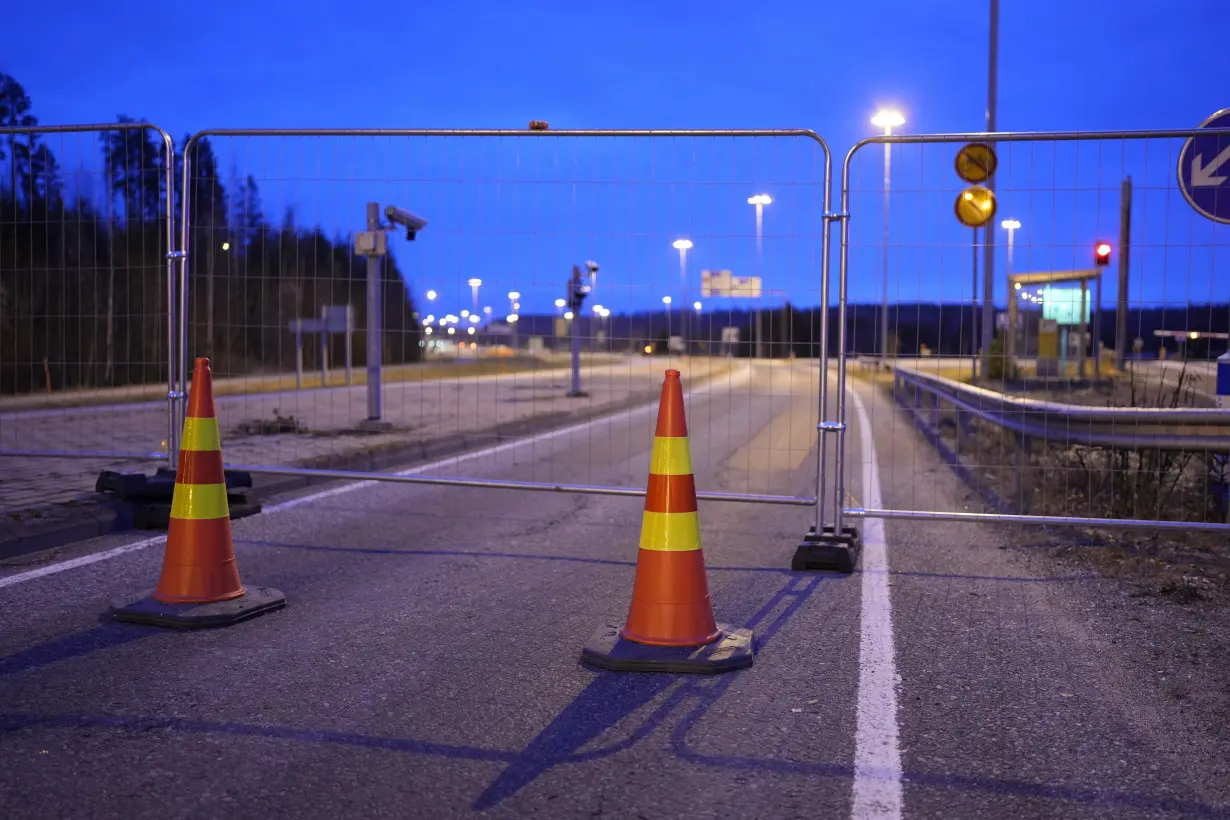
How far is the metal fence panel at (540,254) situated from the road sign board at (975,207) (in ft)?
6.56

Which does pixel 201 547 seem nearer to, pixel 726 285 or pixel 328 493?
pixel 726 285

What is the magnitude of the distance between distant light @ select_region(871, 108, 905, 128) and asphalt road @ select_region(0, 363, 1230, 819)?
18.9 m

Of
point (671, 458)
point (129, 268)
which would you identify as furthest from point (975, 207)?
point (129, 268)

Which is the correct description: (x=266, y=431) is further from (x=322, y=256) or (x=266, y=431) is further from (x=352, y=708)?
(x=352, y=708)

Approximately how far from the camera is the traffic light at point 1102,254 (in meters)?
7.26

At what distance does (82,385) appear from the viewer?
9.47 m

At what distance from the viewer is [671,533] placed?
4.81 metres

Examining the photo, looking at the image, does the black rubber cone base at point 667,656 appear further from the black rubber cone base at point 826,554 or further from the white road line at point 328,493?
the white road line at point 328,493

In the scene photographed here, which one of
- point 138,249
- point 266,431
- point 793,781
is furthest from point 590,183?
point 266,431

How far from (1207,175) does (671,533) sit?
431cm

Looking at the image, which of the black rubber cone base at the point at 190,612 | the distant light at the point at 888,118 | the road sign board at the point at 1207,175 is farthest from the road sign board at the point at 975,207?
the distant light at the point at 888,118

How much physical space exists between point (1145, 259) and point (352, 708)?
18.1ft

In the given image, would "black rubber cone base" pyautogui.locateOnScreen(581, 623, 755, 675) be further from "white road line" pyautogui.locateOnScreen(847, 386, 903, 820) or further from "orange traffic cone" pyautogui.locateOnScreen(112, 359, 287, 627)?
"orange traffic cone" pyautogui.locateOnScreen(112, 359, 287, 627)

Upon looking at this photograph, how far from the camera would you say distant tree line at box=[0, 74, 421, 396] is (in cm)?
871
